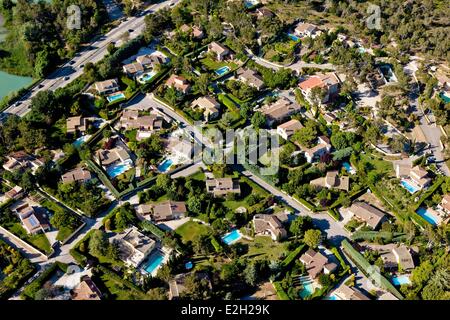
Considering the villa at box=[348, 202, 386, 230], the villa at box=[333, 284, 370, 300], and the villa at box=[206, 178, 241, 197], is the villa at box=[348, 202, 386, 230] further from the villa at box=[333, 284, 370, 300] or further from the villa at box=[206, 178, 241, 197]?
the villa at box=[206, 178, 241, 197]

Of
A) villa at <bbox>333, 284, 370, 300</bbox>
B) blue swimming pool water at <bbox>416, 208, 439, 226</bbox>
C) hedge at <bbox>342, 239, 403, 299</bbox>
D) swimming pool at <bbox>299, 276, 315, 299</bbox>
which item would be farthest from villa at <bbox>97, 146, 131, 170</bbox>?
blue swimming pool water at <bbox>416, 208, 439, 226</bbox>

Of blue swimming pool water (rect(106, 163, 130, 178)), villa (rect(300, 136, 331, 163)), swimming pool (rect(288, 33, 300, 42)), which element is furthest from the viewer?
swimming pool (rect(288, 33, 300, 42))

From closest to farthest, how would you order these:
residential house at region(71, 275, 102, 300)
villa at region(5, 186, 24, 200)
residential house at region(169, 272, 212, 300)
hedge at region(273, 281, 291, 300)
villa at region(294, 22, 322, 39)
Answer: residential house at region(169, 272, 212, 300) < residential house at region(71, 275, 102, 300) < hedge at region(273, 281, 291, 300) < villa at region(5, 186, 24, 200) < villa at region(294, 22, 322, 39)

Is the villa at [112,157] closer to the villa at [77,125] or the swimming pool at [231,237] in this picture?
the villa at [77,125]

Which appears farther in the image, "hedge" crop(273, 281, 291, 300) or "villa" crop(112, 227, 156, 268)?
"villa" crop(112, 227, 156, 268)

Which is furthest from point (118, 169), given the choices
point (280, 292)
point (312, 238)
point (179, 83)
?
point (280, 292)

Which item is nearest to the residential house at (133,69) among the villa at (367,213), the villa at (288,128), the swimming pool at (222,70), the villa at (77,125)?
the swimming pool at (222,70)

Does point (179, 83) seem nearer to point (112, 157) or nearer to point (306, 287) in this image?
point (112, 157)
